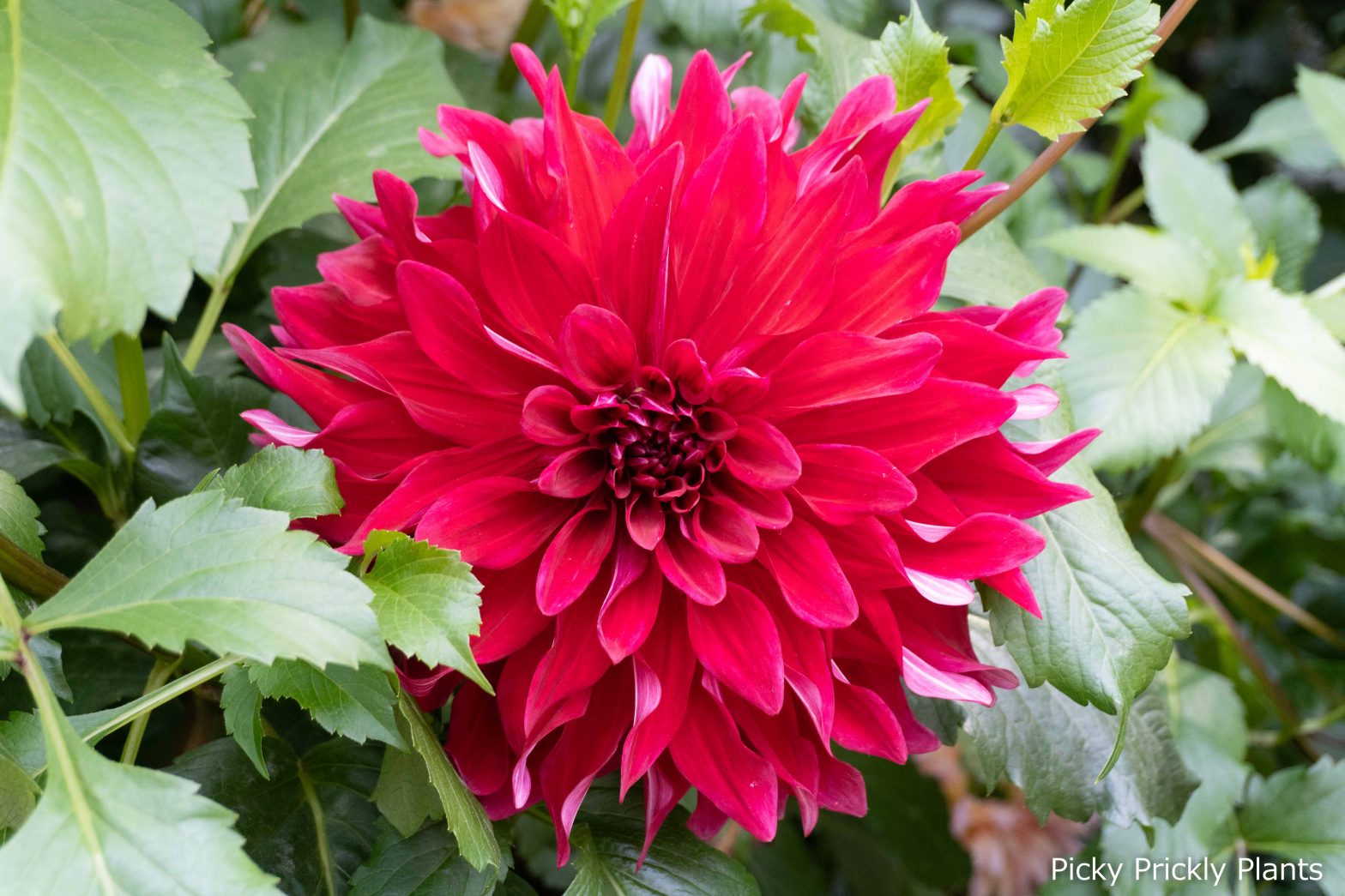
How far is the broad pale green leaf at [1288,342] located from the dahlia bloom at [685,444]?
11.8 inches

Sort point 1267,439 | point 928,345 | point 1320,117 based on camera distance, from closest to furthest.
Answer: point 928,345, point 1320,117, point 1267,439

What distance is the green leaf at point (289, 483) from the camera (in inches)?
15.4

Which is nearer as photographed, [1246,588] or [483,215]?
[483,215]

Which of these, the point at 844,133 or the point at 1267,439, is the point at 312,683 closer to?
the point at 844,133

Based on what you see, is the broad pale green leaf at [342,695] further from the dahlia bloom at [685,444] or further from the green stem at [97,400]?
the green stem at [97,400]

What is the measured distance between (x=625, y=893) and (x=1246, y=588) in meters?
0.84

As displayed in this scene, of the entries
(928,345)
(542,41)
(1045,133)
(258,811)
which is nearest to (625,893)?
(258,811)

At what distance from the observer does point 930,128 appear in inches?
20.5

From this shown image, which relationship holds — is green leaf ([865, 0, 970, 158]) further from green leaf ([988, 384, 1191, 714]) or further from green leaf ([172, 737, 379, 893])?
green leaf ([172, 737, 379, 893])

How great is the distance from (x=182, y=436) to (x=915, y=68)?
0.41 meters

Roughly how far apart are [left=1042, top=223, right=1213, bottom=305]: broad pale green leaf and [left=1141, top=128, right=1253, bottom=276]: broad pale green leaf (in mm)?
52

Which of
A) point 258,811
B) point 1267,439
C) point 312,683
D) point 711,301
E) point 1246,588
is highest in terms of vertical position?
point 711,301

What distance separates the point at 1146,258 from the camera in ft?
2.50

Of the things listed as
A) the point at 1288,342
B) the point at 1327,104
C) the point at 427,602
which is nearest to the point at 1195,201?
the point at 1327,104
